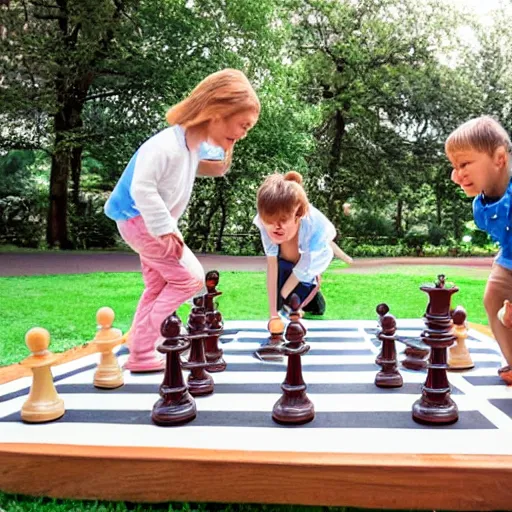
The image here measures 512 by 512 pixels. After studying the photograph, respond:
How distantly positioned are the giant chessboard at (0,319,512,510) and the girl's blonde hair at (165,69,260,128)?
670 mm

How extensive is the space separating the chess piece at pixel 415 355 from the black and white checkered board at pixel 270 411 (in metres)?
0.03

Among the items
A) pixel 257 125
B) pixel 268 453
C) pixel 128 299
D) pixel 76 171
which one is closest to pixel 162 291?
pixel 268 453

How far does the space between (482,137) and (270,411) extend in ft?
2.46

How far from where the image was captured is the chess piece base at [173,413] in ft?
2.77

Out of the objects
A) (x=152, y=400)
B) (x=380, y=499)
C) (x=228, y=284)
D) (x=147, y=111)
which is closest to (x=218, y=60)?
(x=147, y=111)

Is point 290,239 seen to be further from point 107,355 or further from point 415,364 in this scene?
point 107,355

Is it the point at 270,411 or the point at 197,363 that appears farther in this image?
the point at 197,363

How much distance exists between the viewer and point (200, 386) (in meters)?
1.02

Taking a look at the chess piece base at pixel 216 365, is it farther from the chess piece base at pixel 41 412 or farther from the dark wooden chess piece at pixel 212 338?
the chess piece base at pixel 41 412

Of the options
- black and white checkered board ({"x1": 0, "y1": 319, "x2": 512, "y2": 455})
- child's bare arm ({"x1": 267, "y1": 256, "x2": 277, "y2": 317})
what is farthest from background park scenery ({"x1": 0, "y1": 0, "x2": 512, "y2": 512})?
black and white checkered board ({"x1": 0, "y1": 319, "x2": 512, "y2": 455})

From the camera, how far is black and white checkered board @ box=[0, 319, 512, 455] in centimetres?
76

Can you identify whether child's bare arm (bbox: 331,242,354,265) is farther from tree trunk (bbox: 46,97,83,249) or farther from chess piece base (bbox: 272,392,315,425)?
tree trunk (bbox: 46,97,83,249)

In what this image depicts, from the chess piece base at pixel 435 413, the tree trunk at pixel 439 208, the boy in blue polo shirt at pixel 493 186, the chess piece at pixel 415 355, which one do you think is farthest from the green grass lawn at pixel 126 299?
the tree trunk at pixel 439 208

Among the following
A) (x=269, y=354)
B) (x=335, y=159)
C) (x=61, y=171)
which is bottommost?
(x=269, y=354)
